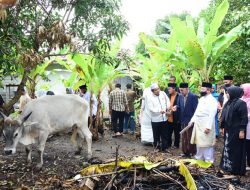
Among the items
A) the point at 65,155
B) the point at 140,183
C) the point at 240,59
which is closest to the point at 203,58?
the point at 240,59

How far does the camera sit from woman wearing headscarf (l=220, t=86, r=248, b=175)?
681 centimetres

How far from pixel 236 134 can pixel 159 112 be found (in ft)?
8.25

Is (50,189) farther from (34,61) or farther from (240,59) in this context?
(240,59)

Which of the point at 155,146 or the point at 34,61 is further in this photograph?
the point at 155,146

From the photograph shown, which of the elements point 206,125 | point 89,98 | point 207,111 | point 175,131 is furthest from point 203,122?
point 89,98

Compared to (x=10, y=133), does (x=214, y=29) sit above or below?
above

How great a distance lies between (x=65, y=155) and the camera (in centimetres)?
859

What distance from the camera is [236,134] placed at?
6887 mm

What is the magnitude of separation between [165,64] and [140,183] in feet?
18.6

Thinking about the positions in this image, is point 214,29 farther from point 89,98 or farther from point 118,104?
point 89,98

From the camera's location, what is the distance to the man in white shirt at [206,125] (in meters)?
7.50

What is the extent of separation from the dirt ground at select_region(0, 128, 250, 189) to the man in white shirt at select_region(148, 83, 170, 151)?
0.51 metres

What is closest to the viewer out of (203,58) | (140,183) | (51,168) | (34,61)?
(34,61)

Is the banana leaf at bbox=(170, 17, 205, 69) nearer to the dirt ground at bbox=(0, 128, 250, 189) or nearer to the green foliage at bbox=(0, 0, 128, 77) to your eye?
the dirt ground at bbox=(0, 128, 250, 189)
